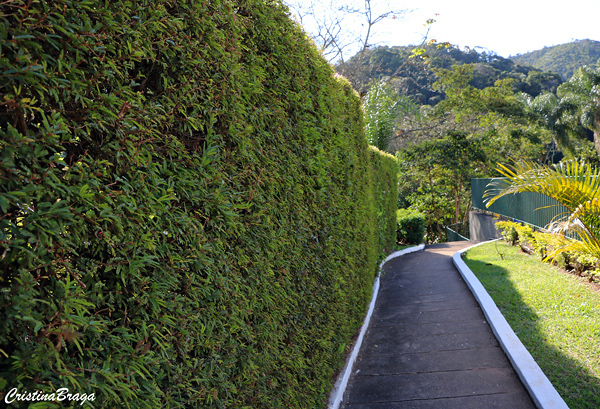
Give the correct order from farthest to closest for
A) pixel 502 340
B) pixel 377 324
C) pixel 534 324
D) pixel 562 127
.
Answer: pixel 562 127
pixel 377 324
pixel 534 324
pixel 502 340

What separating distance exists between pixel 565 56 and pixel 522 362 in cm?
11077

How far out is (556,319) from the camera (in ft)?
19.1

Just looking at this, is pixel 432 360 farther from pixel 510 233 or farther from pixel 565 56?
pixel 565 56

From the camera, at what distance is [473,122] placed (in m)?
34.2

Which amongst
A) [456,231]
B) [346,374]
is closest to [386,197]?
[346,374]

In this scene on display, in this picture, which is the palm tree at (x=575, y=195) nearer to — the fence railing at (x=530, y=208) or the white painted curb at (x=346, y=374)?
the fence railing at (x=530, y=208)

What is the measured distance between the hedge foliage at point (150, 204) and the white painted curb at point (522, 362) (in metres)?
2.53

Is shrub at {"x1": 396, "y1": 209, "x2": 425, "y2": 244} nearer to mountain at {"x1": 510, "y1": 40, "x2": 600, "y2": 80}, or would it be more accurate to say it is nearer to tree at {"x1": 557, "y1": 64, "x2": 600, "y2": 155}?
tree at {"x1": 557, "y1": 64, "x2": 600, "y2": 155}

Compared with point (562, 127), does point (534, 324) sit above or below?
below

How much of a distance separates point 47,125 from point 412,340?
579 cm

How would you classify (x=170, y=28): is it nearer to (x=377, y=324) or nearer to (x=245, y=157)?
(x=245, y=157)

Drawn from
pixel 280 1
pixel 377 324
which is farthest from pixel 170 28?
pixel 377 324

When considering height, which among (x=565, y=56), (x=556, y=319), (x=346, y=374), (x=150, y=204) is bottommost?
(x=556, y=319)

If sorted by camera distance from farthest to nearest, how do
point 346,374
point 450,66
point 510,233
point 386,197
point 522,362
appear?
point 450,66 < point 510,233 < point 386,197 < point 346,374 < point 522,362
